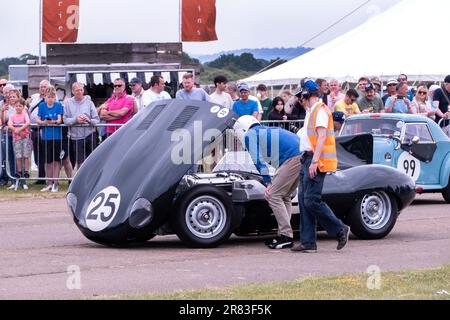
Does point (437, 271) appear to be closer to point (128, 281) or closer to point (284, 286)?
point (284, 286)

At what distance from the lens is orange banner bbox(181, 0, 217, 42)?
29812 millimetres

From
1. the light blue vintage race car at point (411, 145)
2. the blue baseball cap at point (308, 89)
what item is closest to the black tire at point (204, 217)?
the blue baseball cap at point (308, 89)

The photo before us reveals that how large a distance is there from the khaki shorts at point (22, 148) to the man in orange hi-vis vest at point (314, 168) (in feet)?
28.6

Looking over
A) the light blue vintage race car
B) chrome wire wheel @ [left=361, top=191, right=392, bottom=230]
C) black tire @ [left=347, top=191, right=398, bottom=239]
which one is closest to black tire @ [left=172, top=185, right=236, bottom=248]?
black tire @ [left=347, top=191, right=398, bottom=239]

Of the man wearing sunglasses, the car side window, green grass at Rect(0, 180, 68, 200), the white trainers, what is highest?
the man wearing sunglasses

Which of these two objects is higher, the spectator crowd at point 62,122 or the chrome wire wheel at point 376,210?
the spectator crowd at point 62,122

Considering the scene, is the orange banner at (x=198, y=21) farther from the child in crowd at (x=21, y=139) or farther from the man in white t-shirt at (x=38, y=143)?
the child in crowd at (x=21, y=139)

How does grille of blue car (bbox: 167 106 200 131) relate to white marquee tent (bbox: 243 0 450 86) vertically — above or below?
below

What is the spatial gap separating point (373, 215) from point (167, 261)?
3059 mm

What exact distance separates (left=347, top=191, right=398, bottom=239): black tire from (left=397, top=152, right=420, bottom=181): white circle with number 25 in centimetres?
447

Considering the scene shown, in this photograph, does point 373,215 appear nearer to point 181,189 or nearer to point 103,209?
point 181,189

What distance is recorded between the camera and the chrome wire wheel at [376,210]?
1338 cm

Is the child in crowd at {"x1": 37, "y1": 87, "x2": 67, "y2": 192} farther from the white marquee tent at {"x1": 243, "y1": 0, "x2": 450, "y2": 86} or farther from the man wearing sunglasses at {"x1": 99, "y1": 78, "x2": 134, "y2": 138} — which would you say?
the white marquee tent at {"x1": 243, "y1": 0, "x2": 450, "y2": 86}

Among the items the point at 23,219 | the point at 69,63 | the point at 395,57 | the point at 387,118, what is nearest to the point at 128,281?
the point at 23,219
